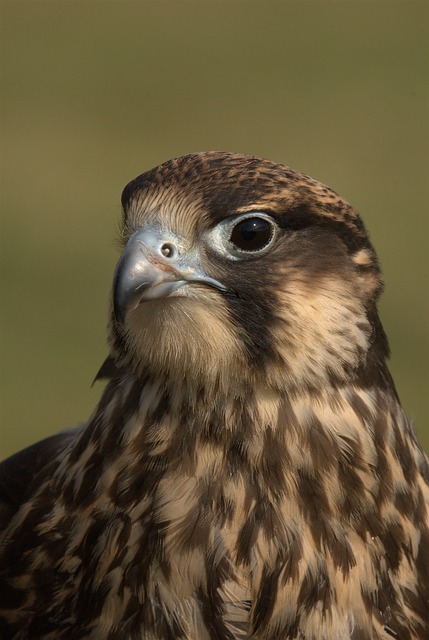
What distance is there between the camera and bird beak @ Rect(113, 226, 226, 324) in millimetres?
2877

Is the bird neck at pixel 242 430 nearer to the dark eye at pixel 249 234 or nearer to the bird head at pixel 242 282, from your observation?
the bird head at pixel 242 282

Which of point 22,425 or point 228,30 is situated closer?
point 22,425

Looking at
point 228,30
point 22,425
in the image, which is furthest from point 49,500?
point 228,30

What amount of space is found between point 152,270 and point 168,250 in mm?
116

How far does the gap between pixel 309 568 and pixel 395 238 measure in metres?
8.99

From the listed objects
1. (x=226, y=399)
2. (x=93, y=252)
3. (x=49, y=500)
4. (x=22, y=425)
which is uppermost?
(x=226, y=399)

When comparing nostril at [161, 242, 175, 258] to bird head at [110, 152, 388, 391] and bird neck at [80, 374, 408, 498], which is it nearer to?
bird head at [110, 152, 388, 391]

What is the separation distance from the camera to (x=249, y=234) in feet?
10.0

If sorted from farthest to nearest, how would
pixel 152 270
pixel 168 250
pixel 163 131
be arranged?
1. pixel 163 131
2. pixel 168 250
3. pixel 152 270

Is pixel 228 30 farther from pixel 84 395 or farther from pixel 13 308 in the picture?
pixel 84 395

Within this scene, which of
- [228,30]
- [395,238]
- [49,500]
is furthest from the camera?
[228,30]

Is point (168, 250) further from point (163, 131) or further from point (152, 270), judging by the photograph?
point (163, 131)

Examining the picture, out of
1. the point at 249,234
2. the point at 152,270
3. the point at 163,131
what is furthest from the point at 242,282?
the point at 163,131

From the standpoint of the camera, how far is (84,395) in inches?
353
